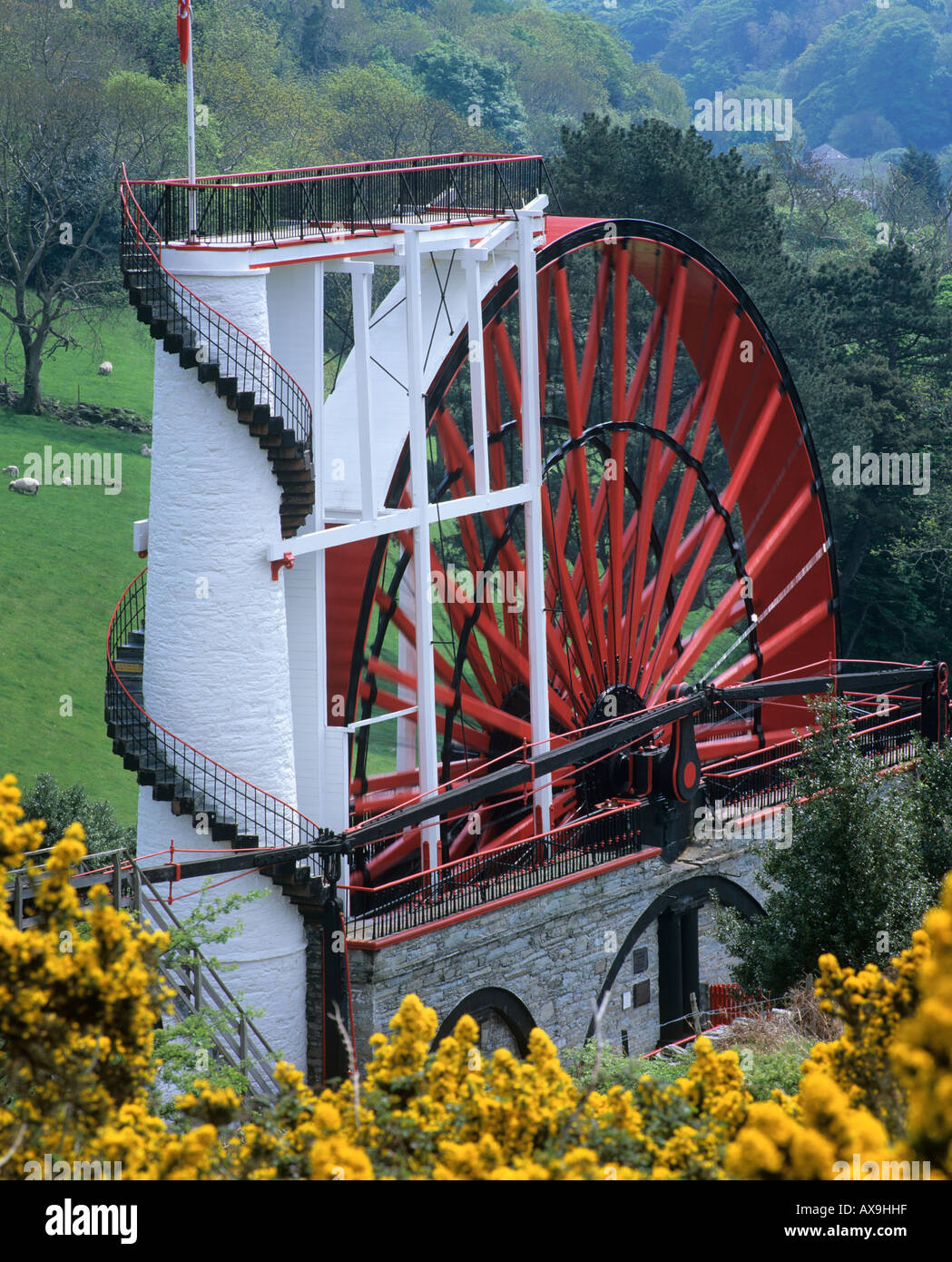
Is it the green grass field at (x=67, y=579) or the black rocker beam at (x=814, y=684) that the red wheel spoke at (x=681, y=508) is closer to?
the black rocker beam at (x=814, y=684)

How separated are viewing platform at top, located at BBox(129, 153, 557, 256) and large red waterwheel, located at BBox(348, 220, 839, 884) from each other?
46.1 inches

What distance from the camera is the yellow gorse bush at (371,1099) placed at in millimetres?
7727

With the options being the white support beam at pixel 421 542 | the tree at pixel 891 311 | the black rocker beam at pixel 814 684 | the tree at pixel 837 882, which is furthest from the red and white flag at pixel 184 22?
the tree at pixel 891 311

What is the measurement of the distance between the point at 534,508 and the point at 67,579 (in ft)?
61.2

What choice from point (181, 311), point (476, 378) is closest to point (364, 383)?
point (476, 378)

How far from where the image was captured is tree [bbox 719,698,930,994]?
1645 centimetres

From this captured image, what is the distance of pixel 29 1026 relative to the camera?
7926 millimetres

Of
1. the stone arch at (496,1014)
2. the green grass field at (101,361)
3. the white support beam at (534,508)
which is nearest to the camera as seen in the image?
the stone arch at (496,1014)

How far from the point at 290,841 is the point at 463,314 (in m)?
7.31

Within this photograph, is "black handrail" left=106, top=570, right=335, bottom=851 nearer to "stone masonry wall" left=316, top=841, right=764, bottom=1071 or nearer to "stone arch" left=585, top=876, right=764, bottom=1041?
"stone masonry wall" left=316, top=841, right=764, bottom=1071

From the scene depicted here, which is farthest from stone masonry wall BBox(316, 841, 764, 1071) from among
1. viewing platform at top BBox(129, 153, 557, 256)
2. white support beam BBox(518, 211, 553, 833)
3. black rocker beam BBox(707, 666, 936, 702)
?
viewing platform at top BBox(129, 153, 557, 256)

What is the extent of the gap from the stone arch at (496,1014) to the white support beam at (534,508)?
105 inches
